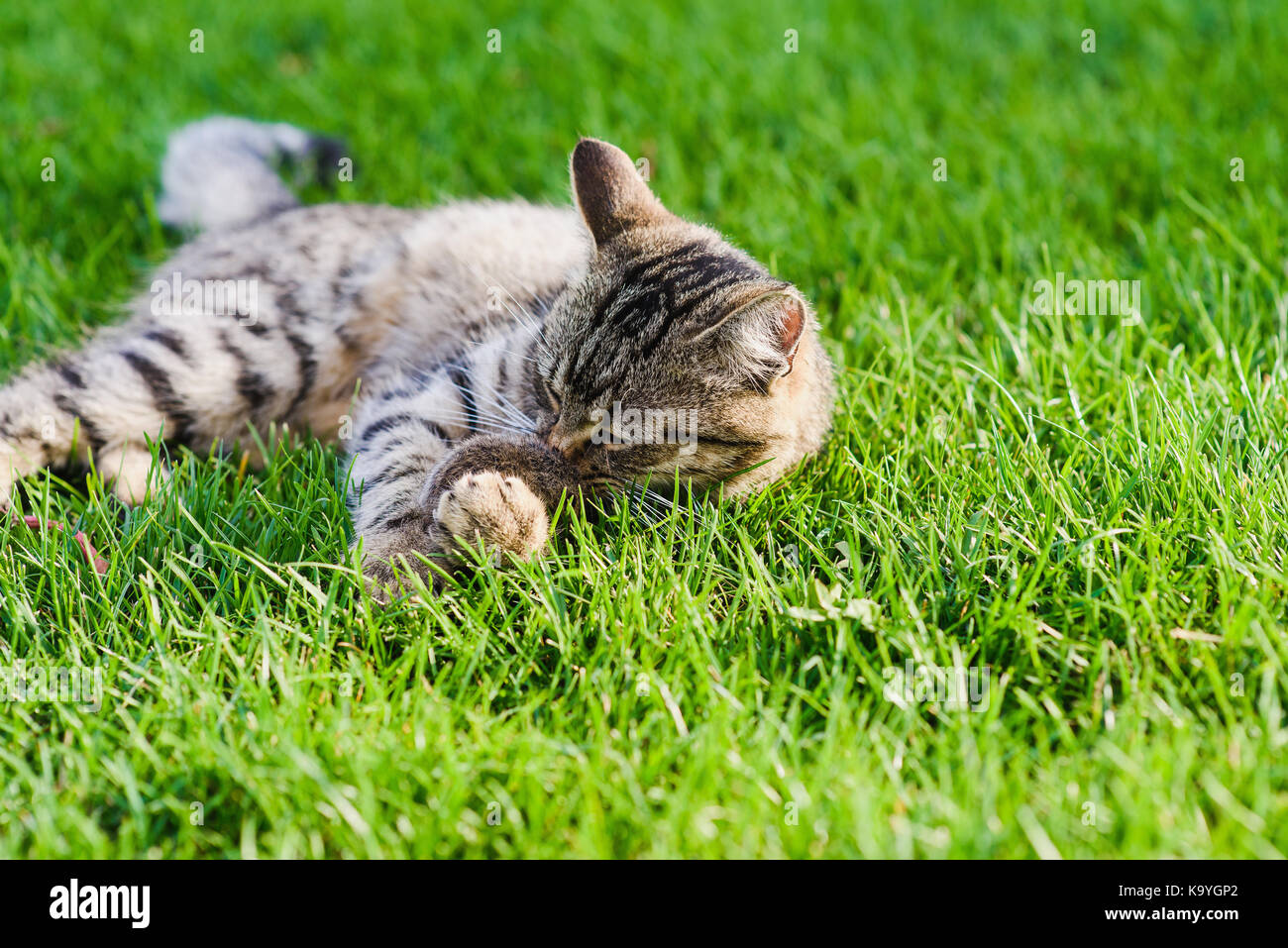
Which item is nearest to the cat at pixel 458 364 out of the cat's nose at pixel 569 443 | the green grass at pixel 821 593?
the cat's nose at pixel 569 443

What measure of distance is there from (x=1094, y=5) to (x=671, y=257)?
427 centimetres

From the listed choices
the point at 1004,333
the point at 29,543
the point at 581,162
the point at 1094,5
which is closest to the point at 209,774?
the point at 29,543

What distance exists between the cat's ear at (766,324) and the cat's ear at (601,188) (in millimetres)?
526

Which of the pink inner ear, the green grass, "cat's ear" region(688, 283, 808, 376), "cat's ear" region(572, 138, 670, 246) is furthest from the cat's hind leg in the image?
the pink inner ear

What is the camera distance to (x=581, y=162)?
9.30 feet

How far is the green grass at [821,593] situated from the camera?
1.81 m

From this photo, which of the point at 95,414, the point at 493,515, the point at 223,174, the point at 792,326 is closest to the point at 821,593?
the point at 792,326

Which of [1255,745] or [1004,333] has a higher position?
[1004,333]

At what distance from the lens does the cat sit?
2.53m

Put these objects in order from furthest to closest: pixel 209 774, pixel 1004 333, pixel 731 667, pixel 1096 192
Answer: pixel 1096 192 < pixel 1004 333 < pixel 731 667 < pixel 209 774

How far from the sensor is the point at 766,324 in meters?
2.46

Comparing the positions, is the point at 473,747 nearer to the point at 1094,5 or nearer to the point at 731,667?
the point at 731,667

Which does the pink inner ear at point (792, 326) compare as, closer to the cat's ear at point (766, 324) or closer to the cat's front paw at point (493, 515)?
the cat's ear at point (766, 324)
